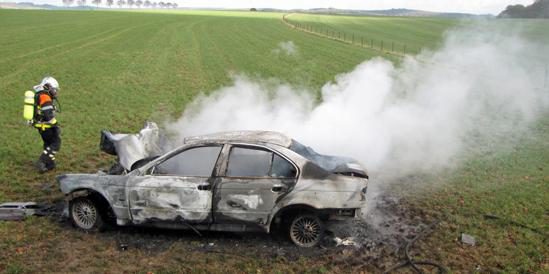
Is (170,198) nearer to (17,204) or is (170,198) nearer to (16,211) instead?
(16,211)

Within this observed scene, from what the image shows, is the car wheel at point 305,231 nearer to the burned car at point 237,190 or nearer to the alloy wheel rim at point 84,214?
the burned car at point 237,190

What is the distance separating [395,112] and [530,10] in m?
21.1

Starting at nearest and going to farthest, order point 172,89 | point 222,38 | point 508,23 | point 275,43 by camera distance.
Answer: point 172,89 → point 508,23 → point 275,43 → point 222,38

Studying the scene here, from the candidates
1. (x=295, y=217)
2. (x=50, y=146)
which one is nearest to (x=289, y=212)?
(x=295, y=217)

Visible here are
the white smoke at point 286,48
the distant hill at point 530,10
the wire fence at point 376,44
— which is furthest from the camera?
the wire fence at point 376,44

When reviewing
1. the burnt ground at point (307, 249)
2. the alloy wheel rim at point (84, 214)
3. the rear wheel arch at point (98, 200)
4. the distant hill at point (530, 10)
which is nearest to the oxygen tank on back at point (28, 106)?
the burnt ground at point (307, 249)

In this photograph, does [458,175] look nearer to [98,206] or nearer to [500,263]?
[500,263]

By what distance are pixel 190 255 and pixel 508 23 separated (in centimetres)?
3268

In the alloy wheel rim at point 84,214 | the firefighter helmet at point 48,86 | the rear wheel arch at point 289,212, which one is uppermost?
the firefighter helmet at point 48,86

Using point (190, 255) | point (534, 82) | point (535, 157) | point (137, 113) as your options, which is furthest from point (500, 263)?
point (534, 82)

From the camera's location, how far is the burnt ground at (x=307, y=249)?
671 centimetres

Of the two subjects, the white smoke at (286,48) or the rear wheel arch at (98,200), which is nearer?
the rear wheel arch at (98,200)

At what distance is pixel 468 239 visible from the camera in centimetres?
718

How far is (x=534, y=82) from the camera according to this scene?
2398 cm
